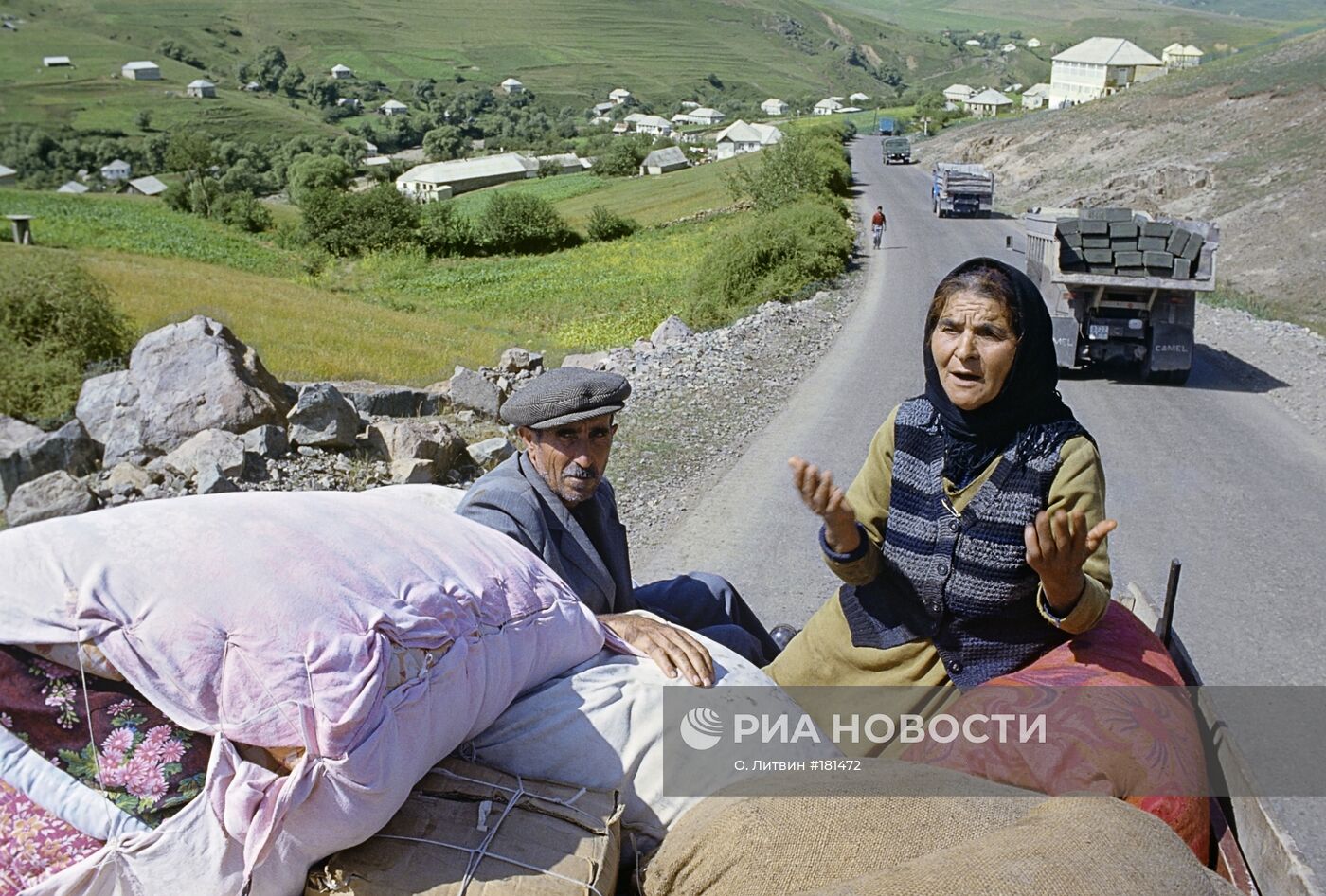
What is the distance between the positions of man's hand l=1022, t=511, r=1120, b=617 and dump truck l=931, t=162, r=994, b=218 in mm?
32493

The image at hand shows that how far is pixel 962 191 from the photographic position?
32500 millimetres

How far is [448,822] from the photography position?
6.00 feet

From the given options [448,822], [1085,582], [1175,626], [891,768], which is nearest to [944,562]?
[1085,582]

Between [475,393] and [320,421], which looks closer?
[320,421]

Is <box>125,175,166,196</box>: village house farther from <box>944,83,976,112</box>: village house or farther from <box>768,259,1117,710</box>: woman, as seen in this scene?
<box>768,259,1117,710</box>: woman

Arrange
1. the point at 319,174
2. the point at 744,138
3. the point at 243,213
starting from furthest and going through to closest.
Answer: the point at 744,138, the point at 319,174, the point at 243,213

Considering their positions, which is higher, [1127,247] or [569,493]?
[569,493]

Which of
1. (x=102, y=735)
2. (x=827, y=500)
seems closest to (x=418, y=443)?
(x=827, y=500)

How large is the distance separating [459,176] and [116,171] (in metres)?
32.9

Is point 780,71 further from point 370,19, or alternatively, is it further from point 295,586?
point 295,586

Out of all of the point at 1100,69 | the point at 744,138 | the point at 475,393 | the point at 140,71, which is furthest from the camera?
the point at 140,71

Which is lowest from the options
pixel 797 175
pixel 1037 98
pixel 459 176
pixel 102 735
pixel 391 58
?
pixel 459 176

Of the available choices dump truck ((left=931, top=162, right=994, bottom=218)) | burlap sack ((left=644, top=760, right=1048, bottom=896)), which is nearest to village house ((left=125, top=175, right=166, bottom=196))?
dump truck ((left=931, top=162, right=994, bottom=218))

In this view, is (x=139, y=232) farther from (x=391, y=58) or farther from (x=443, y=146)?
(x=391, y=58)
